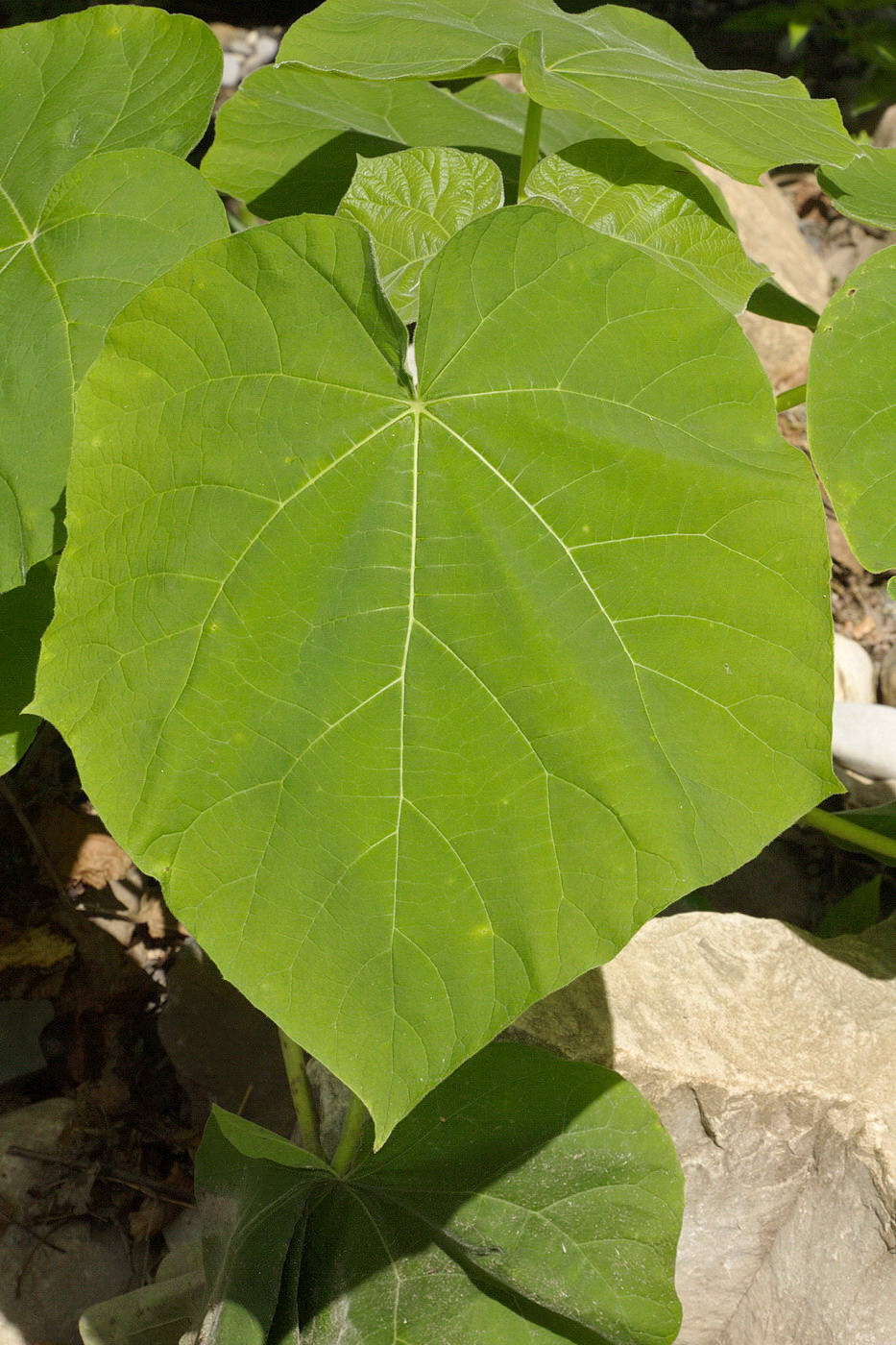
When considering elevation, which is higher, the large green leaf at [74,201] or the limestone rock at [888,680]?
the large green leaf at [74,201]

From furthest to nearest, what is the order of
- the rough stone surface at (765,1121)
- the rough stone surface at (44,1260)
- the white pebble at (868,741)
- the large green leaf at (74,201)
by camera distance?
1. the white pebble at (868,741)
2. the rough stone surface at (44,1260)
3. the rough stone surface at (765,1121)
4. the large green leaf at (74,201)

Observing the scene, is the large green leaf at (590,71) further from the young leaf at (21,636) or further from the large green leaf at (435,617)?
the young leaf at (21,636)

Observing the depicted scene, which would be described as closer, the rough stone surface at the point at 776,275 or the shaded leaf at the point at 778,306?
the shaded leaf at the point at 778,306

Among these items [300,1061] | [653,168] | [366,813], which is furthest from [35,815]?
[653,168]

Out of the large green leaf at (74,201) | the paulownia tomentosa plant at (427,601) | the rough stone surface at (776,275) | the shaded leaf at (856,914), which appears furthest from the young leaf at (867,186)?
the rough stone surface at (776,275)

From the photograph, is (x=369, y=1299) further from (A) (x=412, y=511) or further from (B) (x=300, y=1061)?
(A) (x=412, y=511)

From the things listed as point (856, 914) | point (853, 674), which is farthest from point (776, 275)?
point (856, 914)

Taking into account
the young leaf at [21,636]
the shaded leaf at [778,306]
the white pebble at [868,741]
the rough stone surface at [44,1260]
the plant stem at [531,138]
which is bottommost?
the rough stone surface at [44,1260]
